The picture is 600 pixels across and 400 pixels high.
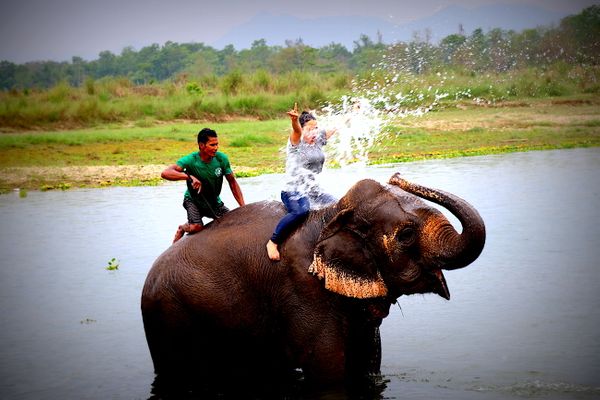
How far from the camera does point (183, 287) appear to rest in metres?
6.45

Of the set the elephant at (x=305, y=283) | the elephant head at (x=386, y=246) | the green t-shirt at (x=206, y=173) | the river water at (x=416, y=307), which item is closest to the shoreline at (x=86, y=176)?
the river water at (x=416, y=307)

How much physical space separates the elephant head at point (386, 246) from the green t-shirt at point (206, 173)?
49.3 inches

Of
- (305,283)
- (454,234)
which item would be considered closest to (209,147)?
(305,283)

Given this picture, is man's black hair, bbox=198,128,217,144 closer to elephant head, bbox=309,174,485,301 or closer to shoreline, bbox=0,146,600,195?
elephant head, bbox=309,174,485,301

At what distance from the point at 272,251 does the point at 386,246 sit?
0.78m

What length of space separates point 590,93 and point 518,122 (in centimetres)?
506

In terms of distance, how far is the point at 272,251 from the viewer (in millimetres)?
6188

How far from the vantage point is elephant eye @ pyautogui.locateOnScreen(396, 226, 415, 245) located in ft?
19.2

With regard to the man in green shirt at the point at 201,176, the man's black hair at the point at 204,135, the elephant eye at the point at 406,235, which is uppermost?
the man's black hair at the point at 204,135

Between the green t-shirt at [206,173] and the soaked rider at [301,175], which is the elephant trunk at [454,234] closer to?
the soaked rider at [301,175]

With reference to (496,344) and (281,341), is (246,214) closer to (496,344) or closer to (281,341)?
(281,341)

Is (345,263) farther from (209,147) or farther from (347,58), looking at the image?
(347,58)

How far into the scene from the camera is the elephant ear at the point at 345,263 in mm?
5863

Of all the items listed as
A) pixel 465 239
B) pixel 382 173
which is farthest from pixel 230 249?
pixel 382 173
